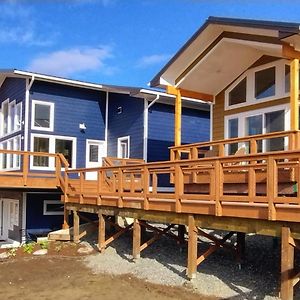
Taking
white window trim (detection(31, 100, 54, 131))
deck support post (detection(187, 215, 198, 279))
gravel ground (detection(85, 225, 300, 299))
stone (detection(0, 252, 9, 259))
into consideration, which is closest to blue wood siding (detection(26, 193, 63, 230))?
white window trim (detection(31, 100, 54, 131))

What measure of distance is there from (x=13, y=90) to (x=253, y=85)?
36.7 feet

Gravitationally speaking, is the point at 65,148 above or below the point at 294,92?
below

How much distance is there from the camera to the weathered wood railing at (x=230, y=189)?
274 inches

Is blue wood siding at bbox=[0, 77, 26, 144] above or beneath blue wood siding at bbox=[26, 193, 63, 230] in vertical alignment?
above

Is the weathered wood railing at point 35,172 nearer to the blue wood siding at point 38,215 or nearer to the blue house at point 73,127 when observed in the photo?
the blue house at point 73,127

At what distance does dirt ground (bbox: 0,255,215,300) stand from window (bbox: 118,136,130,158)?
25.5 feet

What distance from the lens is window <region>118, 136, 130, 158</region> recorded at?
718 inches

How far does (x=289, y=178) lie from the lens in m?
8.30

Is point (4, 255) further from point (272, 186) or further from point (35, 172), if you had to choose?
point (272, 186)

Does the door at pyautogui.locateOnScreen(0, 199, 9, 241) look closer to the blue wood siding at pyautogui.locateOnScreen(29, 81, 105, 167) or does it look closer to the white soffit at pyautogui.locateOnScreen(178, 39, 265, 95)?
the blue wood siding at pyautogui.locateOnScreen(29, 81, 105, 167)

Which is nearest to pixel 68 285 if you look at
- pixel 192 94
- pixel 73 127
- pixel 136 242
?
pixel 136 242

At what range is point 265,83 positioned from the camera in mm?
11453

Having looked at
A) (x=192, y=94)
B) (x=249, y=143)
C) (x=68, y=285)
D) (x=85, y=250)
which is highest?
(x=192, y=94)

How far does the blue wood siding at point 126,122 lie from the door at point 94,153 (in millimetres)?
365
